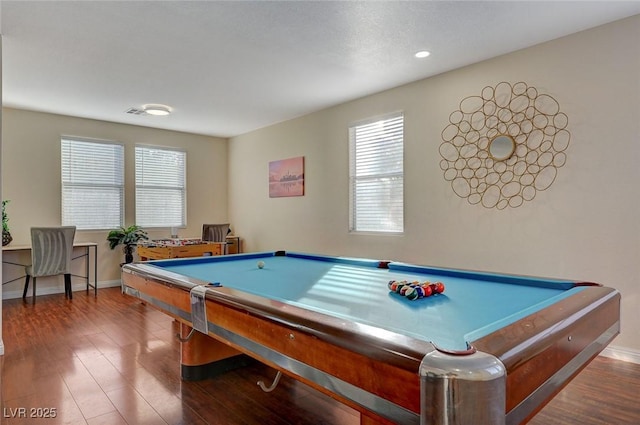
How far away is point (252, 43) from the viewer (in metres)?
3.08

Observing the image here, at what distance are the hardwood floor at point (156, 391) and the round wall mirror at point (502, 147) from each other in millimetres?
1719

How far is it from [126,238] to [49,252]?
1.02 m

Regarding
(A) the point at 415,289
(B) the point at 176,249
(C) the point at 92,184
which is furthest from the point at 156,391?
(C) the point at 92,184

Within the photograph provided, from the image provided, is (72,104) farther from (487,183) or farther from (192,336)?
(487,183)

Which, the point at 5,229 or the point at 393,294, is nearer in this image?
the point at 393,294

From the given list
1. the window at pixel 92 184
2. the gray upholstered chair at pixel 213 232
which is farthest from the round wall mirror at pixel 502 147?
the window at pixel 92 184

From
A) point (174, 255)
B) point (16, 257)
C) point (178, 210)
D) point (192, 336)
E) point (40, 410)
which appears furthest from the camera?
point (178, 210)

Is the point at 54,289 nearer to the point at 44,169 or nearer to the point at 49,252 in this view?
the point at 49,252

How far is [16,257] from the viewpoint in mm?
4938

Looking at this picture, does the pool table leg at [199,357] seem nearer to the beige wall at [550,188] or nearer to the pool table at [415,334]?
the pool table at [415,334]

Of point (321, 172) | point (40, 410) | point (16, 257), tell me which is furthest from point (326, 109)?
point (16, 257)

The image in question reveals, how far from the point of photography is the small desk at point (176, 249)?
451 cm

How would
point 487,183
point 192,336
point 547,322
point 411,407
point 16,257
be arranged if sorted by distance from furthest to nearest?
point 16,257, point 487,183, point 192,336, point 547,322, point 411,407

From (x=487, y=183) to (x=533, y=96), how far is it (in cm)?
80
